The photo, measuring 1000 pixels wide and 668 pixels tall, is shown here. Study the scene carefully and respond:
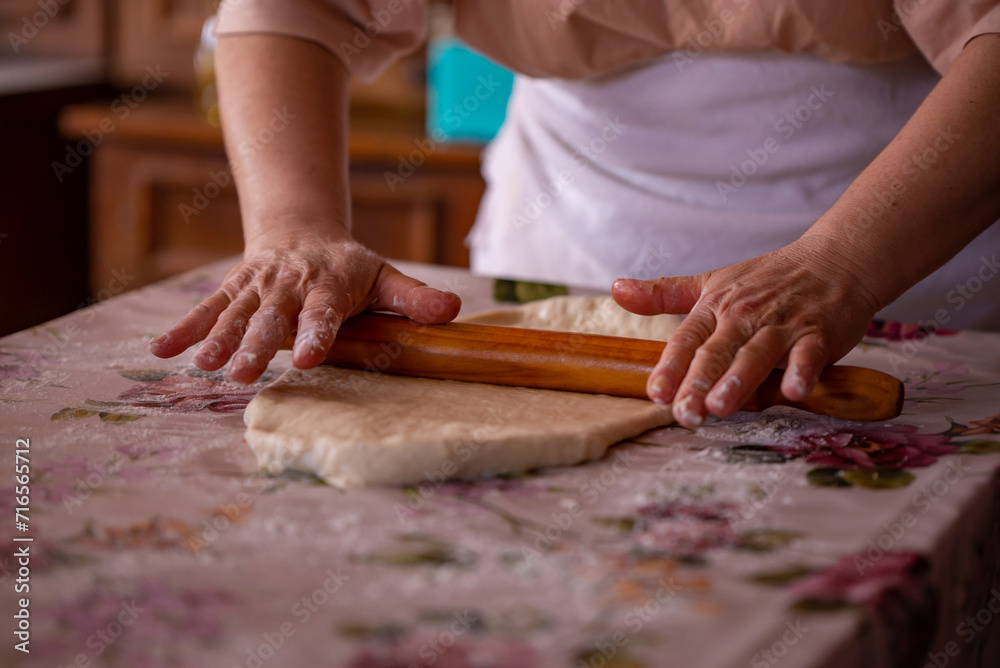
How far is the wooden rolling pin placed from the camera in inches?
35.0

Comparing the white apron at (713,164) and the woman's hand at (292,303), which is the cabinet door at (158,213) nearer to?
the white apron at (713,164)

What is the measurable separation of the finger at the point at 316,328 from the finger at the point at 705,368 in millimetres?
352

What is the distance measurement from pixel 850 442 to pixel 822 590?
0.95 feet

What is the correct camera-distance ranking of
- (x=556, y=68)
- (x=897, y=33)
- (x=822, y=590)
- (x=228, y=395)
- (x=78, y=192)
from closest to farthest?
(x=822, y=590)
(x=228, y=395)
(x=897, y=33)
(x=556, y=68)
(x=78, y=192)

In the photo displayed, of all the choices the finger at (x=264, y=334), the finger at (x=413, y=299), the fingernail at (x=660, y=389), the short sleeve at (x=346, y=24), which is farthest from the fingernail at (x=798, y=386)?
the short sleeve at (x=346, y=24)

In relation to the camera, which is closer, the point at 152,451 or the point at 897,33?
the point at 152,451

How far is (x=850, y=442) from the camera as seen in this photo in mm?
862

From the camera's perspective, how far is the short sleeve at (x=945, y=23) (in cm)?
108

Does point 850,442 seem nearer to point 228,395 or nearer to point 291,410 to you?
point 291,410

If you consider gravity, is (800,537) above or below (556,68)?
below

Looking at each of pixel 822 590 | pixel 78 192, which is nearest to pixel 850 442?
pixel 822 590

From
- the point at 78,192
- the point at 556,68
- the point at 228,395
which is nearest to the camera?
the point at 228,395

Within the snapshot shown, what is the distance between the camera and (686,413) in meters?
0.84

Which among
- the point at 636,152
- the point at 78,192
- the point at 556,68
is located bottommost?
the point at 78,192
